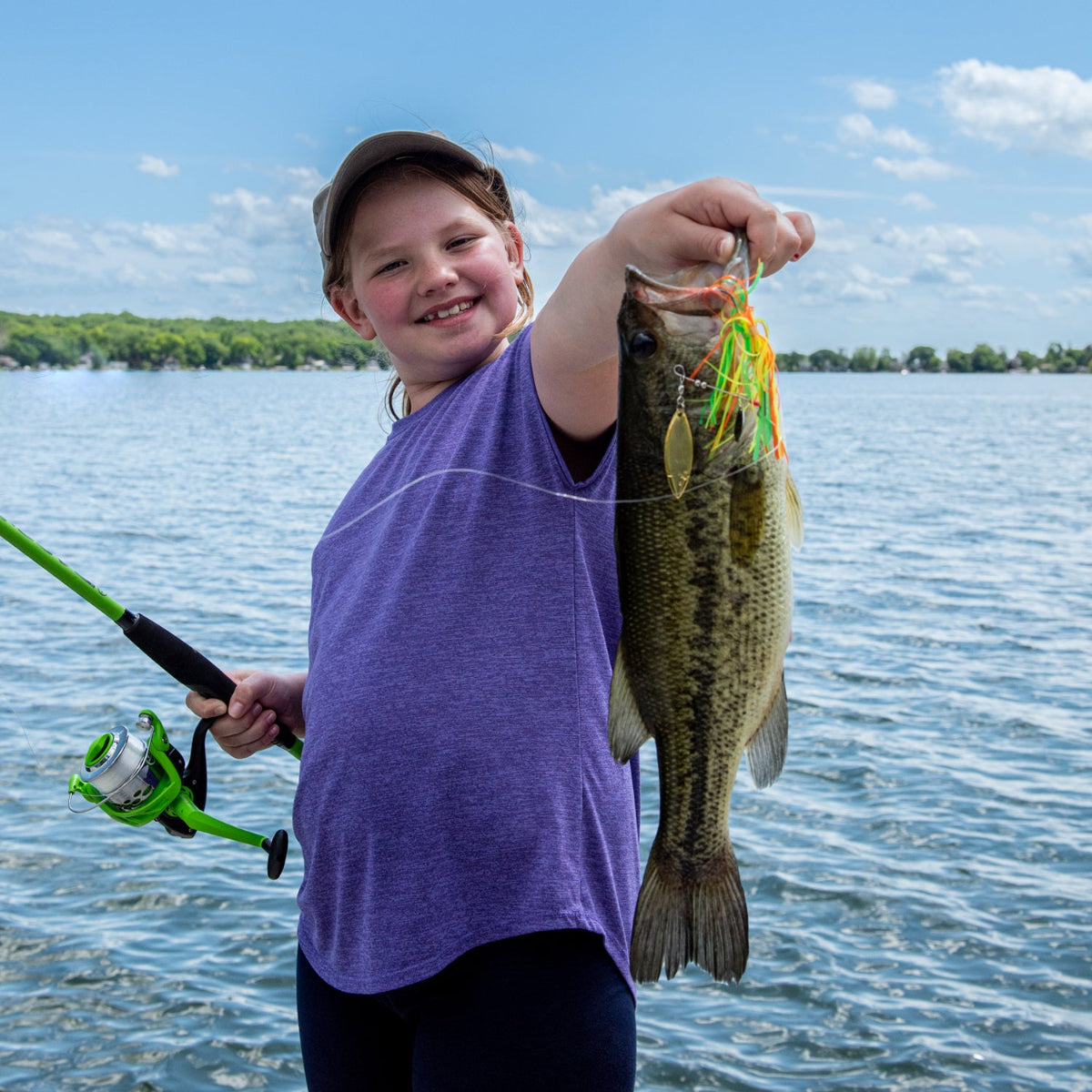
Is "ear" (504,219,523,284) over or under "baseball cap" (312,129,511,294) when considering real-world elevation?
under

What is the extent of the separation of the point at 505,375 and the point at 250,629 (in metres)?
11.3

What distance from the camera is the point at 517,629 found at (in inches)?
83.1

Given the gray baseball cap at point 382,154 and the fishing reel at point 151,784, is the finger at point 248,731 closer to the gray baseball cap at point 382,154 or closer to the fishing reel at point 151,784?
the fishing reel at point 151,784

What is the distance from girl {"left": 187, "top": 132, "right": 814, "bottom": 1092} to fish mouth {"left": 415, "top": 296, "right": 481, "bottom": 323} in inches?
2.2

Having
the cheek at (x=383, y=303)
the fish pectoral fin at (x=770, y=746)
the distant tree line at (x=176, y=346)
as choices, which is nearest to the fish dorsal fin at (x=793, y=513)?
the fish pectoral fin at (x=770, y=746)

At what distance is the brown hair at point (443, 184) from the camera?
254 centimetres

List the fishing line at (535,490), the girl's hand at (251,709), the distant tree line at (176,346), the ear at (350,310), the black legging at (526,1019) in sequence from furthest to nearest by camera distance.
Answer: the distant tree line at (176,346), the girl's hand at (251,709), the ear at (350,310), the black legging at (526,1019), the fishing line at (535,490)

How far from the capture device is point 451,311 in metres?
2.47

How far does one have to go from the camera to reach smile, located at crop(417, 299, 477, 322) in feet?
8.11

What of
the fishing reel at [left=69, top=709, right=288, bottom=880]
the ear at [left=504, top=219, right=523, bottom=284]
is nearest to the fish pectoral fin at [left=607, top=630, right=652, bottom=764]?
the ear at [left=504, top=219, right=523, bottom=284]

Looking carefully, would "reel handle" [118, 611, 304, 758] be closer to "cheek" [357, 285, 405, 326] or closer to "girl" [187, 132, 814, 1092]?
"girl" [187, 132, 814, 1092]

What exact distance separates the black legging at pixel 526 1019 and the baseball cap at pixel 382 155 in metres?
1.57

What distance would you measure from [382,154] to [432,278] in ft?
1.01

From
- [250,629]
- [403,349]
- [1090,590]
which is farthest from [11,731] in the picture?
[1090,590]
